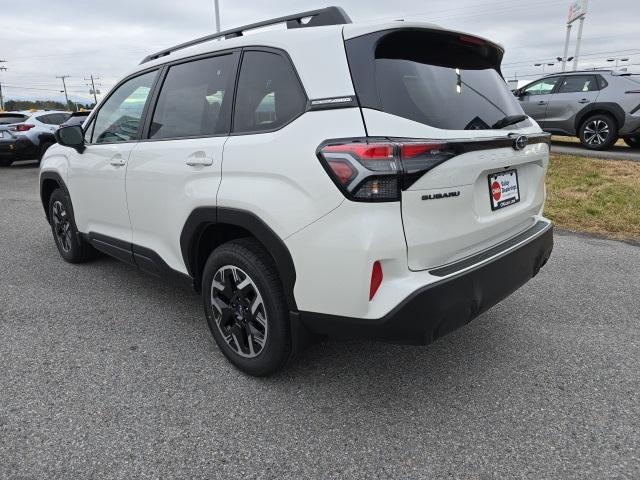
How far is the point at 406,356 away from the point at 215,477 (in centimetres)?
133

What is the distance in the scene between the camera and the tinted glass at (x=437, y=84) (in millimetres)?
2107

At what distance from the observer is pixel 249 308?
2543 millimetres

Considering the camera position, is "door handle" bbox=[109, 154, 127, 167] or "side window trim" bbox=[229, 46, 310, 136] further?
"door handle" bbox=[109, 154, 127, 167]

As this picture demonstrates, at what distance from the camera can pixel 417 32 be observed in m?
2.27

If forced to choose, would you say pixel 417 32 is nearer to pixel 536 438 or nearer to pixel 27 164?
pixel 536 438

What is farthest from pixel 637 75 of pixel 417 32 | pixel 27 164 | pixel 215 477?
pixel 27 164

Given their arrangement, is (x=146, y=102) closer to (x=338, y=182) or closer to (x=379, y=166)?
(x=338, y=182)

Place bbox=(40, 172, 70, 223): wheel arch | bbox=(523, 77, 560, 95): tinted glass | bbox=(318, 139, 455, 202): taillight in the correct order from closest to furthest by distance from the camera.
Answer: bbox=(318, 139, 455, 202): taillight → bbox=(40, 172, 70, 223): wheel arch → bbox=(523, 77, 560, 95): tinted glass

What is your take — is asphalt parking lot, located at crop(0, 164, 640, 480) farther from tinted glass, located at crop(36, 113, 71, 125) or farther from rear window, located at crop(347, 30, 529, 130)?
tinted glass, located at crop(36, 113, 71, 125)

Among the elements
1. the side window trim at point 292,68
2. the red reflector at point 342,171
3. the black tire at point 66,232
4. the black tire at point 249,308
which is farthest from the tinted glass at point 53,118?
the red reflector at point 342,171

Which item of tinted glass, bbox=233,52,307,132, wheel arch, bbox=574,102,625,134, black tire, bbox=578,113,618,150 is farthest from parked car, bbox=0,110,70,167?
black tire, bbox=578,113,618,150

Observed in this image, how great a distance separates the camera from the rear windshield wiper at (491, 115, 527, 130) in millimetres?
2442

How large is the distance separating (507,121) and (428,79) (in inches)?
22.3

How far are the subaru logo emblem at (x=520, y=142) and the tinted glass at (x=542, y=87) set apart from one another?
1002cm
